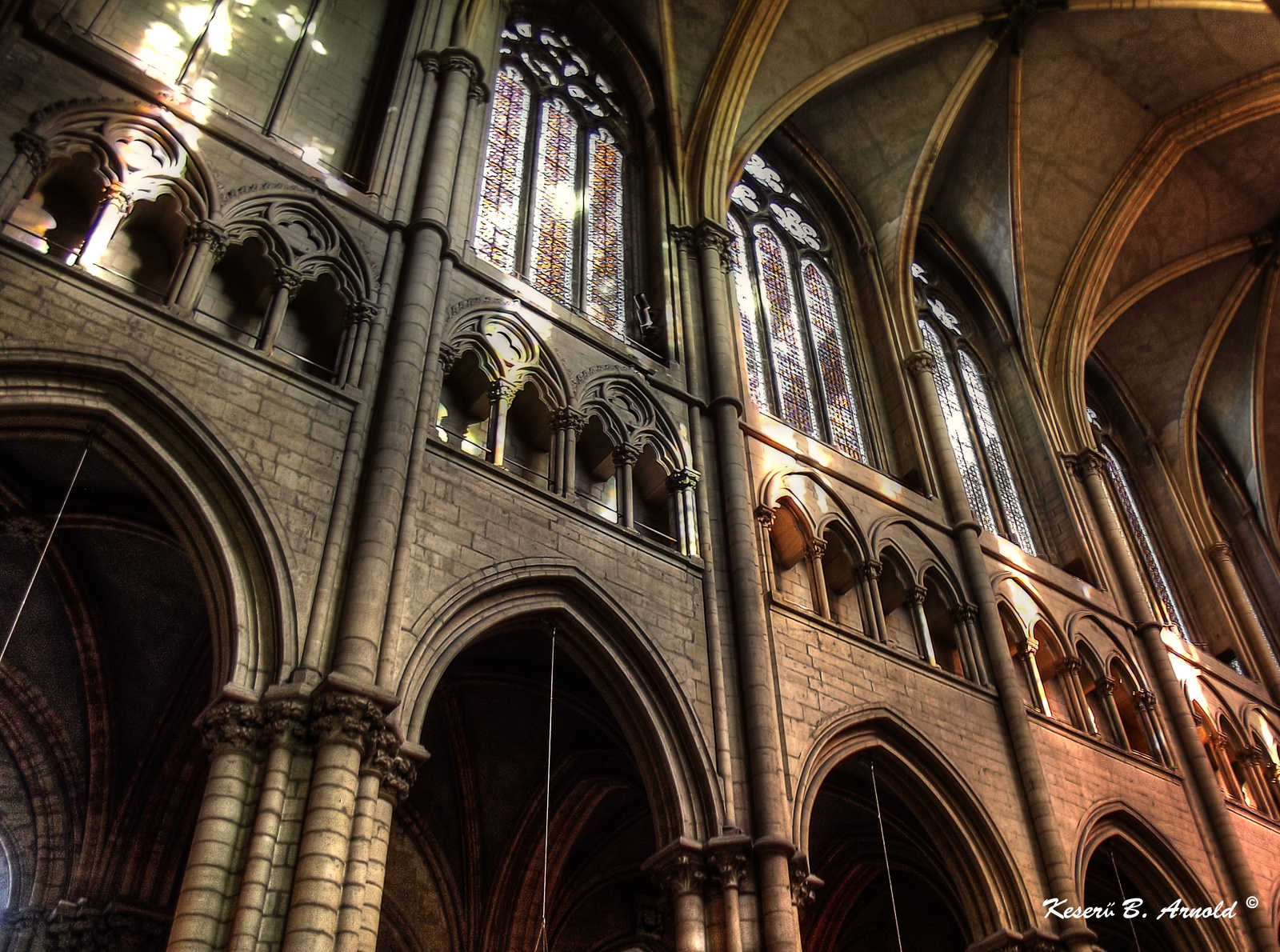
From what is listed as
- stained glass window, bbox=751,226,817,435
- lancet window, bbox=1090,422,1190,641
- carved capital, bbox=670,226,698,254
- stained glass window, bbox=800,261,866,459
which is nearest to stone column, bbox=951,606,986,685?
stained glass window, bbox=800,261,866,459

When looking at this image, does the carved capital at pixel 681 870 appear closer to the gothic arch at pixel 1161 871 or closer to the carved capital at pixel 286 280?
the carved capital at pixel 286 280

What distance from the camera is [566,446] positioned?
33.0 feet

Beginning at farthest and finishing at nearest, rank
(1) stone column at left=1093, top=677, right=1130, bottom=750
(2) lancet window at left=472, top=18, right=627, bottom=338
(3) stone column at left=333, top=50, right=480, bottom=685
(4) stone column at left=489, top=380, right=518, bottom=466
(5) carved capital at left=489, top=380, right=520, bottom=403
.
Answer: (1) stone column at left=1093, top=677, right=1130, bottom=750, (2) lancet window at left=472, top=18, right=627, bottom=338, (5) carved capital at left=489, top=380, right=520, bottom=403, (4) stone column at left=489, top=380, right=518, bottom=466, (3) stone column at left=333, top=50, right=480, bottom=685

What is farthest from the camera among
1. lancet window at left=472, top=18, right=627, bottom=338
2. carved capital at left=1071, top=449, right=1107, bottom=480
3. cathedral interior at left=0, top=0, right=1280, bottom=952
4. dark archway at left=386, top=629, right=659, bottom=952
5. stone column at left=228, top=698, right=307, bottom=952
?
carved capital at left=1071, top=449, right=1107, bottom=480

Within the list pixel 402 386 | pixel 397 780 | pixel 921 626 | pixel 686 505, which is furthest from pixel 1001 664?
pixel 397 780

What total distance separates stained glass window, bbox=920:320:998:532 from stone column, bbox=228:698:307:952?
10187 millimetres

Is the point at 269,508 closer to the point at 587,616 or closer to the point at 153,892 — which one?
the point at 587,616

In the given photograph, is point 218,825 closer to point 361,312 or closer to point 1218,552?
point 361,312

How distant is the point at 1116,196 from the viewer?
19.2 meters

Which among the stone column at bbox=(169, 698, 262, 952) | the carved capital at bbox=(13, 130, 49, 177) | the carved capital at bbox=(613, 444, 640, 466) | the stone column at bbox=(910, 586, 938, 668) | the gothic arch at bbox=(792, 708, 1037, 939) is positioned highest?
the carved capital at bbox=(13, 130, 49, 177)

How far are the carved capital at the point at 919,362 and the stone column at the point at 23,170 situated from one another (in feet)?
35.9

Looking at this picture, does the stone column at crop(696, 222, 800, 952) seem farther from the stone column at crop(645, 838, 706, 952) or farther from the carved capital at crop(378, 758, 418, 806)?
the carved capital at crop(378, 758, 418, 806)

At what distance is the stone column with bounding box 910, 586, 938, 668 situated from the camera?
467 inches

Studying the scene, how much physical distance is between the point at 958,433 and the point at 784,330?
11.1 ft
